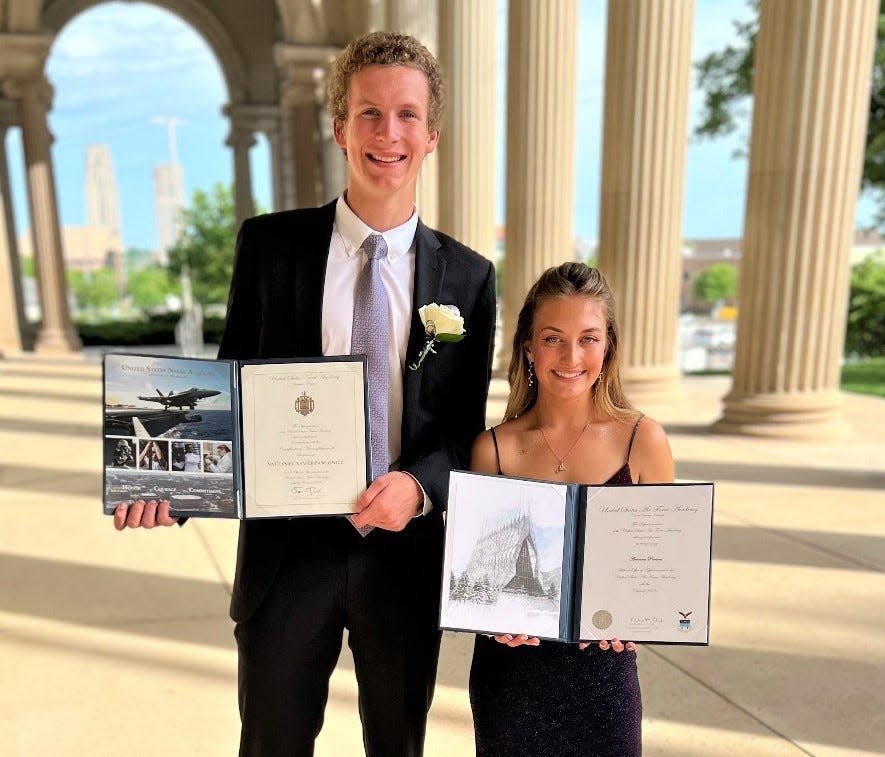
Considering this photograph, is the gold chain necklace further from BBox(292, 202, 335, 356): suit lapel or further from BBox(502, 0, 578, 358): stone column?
BBox(502, 0, 578, 358): stone column

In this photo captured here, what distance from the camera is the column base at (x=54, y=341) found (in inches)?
1017

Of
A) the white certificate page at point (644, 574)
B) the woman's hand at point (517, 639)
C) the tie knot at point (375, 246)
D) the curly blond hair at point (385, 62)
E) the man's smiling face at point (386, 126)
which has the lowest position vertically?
the woman's hand at point (517, 639)

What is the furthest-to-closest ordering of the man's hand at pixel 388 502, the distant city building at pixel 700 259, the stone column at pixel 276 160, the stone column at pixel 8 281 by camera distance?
the distant city building at pixel 700 259 < the stone column at pixel 276 160 < the stone column at pixel 8 281 < the man's hand at pixel 388 502

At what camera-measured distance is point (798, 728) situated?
3994 mm

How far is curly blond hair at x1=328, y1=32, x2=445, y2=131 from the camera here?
2320mm

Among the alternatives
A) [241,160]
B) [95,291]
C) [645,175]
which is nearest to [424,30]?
[645,175]

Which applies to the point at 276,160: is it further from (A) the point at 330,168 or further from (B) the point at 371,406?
(B) the point at 371,406

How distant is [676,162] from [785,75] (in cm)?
231

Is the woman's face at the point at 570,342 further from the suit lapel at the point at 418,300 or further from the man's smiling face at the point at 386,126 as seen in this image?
the man's smiling face at the point at 386,126

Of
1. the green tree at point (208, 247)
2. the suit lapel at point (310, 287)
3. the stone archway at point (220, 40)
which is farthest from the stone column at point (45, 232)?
the green tree at point (208, 247)

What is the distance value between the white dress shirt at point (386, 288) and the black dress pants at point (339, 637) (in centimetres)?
33

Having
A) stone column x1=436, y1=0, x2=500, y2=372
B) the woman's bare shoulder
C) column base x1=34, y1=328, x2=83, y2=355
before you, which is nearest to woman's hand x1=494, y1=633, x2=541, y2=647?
the woman's bare shoulder

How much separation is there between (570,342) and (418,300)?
547 mm

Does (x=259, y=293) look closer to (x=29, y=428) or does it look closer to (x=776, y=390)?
(x=776, y=390)
